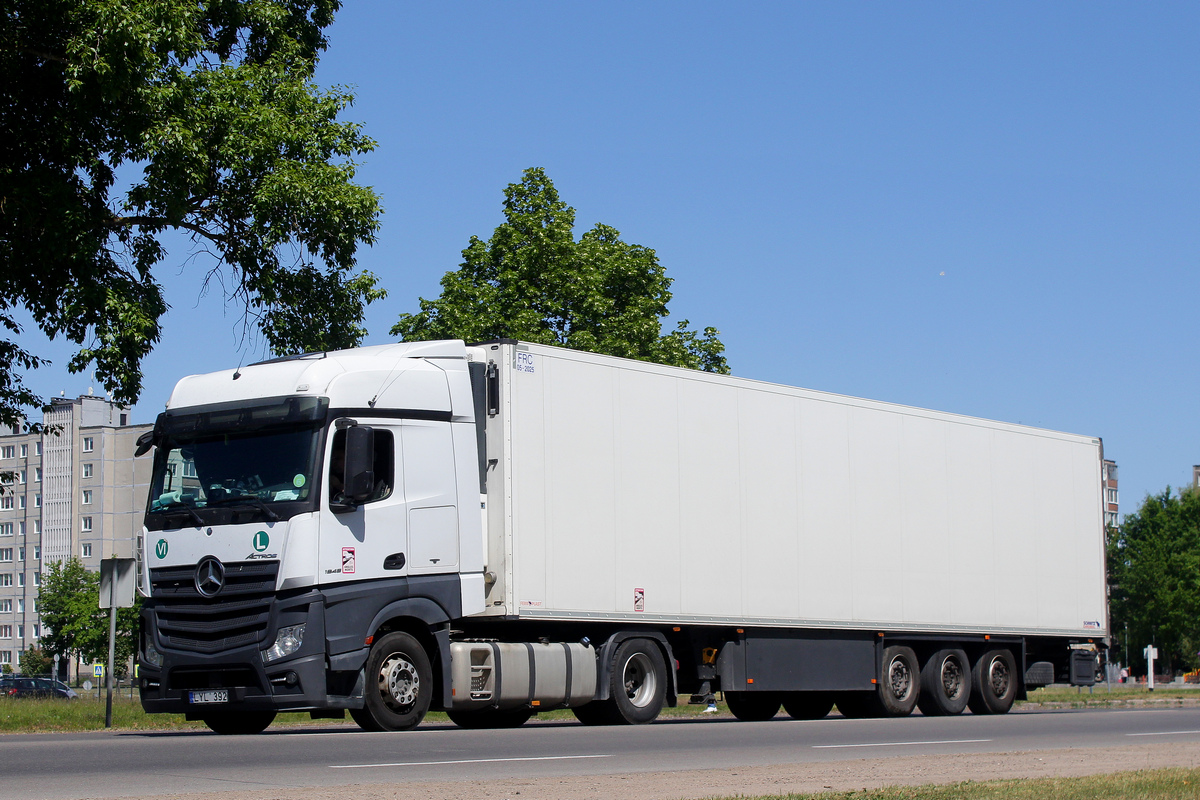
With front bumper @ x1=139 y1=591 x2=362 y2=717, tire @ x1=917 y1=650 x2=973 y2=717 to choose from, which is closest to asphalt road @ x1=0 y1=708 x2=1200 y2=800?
front bumper @ x1=139 y1=591 x2=362 y2=717

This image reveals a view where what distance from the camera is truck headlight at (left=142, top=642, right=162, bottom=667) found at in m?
14.0

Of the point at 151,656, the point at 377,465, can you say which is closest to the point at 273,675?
the point at 151,656

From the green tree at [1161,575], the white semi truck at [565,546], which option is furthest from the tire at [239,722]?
the green tree at [1161,575]

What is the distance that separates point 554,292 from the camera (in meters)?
35.1

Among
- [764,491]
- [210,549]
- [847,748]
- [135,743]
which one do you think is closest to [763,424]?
[764,491]

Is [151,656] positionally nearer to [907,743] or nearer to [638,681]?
[638,681]

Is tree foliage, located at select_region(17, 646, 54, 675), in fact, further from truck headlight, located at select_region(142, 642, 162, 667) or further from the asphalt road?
truck headlight, located at select_region(142, 642, 162, 667)

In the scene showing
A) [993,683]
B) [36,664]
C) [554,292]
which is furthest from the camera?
[36,664]

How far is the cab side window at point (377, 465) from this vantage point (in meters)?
13.7

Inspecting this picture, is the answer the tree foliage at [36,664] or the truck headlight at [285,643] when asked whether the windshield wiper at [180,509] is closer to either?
the truck headlight at [285,643]

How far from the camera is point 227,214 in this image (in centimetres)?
2034

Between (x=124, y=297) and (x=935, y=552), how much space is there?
39.3 feet

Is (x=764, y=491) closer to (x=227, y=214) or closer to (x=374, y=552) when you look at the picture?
(x=374, y=552)

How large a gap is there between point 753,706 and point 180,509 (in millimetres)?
10065
